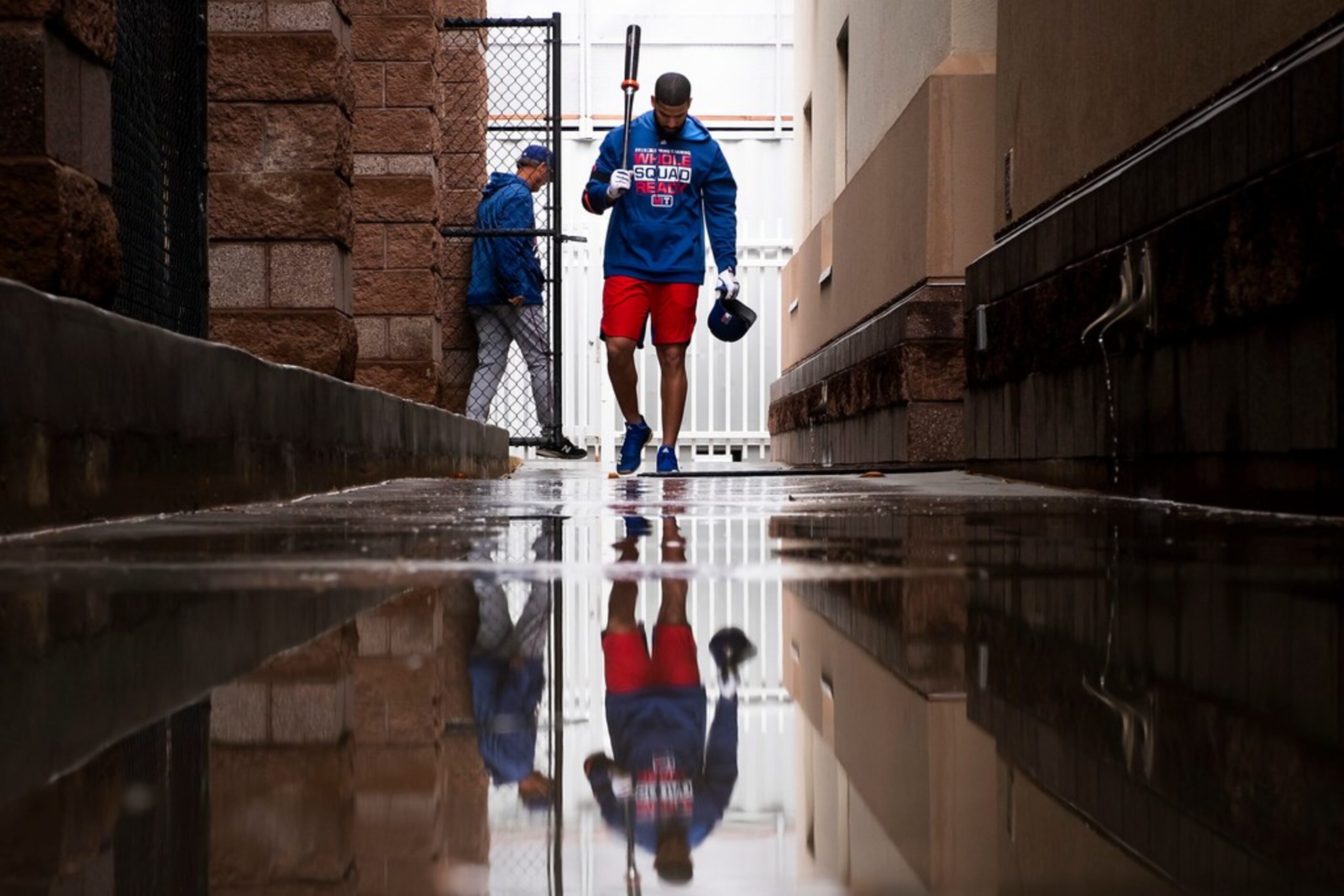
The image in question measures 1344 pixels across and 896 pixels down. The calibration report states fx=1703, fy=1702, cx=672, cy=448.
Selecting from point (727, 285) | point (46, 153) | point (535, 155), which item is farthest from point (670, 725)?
point (535, 155)

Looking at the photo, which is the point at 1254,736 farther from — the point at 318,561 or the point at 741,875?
the point at 318,561

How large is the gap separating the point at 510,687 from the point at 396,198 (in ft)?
32.2

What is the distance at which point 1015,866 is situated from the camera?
75 centimetres

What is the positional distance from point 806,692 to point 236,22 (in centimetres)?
633

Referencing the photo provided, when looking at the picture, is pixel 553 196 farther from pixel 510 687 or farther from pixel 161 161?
pixel 510 687

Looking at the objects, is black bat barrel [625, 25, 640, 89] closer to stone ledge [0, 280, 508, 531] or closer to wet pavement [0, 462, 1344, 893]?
stone ledge [0, 280, 508, 531]

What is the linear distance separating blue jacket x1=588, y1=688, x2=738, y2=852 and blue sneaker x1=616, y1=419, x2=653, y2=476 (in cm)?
795

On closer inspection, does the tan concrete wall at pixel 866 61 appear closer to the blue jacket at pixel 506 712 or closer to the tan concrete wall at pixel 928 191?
the tan concrete wall at pixel 928 191

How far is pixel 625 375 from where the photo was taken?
30.8ft

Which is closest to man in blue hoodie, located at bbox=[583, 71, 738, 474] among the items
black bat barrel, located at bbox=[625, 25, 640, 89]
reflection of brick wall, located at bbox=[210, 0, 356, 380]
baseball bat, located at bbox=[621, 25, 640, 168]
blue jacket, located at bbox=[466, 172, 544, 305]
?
baseball bat, located at bbox=[621, 25, 640, 168]

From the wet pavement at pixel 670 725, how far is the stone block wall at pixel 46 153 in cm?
114

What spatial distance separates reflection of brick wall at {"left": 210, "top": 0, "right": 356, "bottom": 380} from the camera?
693 cm

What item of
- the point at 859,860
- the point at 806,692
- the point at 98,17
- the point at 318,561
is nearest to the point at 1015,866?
the point at 859,860

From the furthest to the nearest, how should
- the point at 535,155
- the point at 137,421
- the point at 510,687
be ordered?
the point at 535,155 → the point at 137,421 → the point at 510,687
